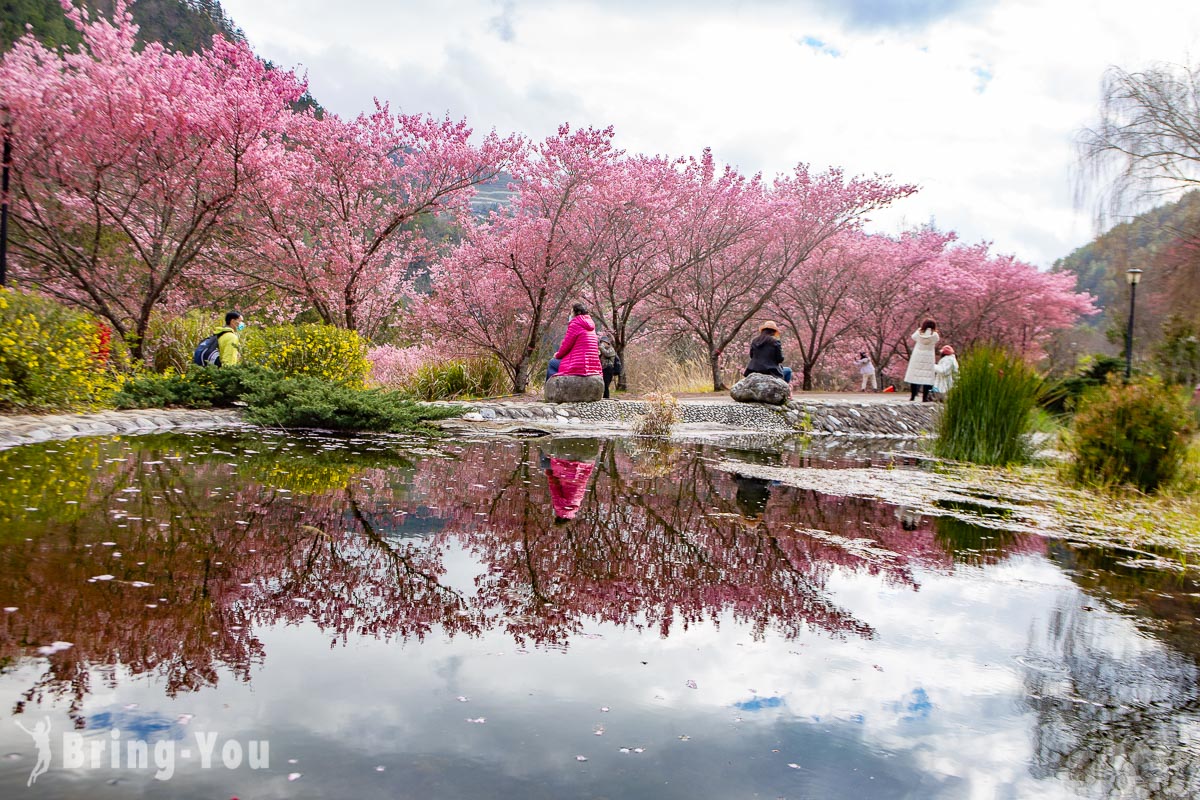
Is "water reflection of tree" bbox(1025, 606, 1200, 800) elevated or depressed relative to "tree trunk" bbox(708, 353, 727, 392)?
depressed

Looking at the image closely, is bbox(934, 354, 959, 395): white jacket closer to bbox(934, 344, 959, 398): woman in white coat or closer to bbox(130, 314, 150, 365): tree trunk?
bbox(934, 344, 959, 398): woman in white coat

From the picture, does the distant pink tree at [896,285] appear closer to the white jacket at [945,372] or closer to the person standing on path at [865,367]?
the person standing on path at [865,367]

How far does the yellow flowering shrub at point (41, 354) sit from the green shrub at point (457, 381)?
286 inches

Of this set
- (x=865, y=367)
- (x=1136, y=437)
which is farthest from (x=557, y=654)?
(x=865, y=367)

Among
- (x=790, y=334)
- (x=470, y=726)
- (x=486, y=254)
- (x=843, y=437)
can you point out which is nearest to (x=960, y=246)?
(x=790, y=334)

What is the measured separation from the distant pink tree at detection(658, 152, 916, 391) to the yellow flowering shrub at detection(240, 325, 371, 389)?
8.40m

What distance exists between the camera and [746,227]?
1841cm

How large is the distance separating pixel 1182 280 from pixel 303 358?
69.7ft

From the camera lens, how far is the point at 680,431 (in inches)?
504

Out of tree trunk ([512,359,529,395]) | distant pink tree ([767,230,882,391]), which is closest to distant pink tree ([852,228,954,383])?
distant pink tree ([767,230,882,391])

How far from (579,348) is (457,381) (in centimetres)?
355

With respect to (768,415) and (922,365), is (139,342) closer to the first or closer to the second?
(768,415)

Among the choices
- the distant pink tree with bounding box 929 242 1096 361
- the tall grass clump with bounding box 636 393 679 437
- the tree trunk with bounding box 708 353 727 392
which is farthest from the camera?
the distant pink tree with bounding box 929 242 1096 361

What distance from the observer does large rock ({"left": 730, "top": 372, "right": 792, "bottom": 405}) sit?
15086mm
